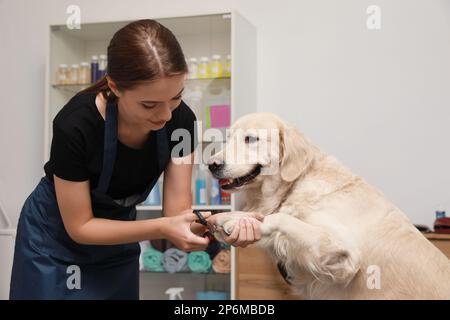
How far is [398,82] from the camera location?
290 cm

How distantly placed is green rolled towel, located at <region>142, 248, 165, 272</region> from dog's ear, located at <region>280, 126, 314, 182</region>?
1.51 m

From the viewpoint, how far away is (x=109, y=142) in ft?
4.30

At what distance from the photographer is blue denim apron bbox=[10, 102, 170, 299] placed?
140cm

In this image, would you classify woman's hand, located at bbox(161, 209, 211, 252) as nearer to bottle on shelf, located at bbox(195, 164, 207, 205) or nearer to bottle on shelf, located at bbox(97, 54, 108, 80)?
bottle on shelf, located at bbox(195, 164, 207, 205)

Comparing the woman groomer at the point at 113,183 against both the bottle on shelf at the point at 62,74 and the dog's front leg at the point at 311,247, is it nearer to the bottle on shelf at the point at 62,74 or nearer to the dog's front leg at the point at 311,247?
the dog's front leg at the point at 311,247

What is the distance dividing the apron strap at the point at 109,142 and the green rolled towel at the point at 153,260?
1749 mm

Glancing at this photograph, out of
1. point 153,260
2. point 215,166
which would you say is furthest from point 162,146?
point 153,260

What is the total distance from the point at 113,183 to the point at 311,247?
1.90 ft

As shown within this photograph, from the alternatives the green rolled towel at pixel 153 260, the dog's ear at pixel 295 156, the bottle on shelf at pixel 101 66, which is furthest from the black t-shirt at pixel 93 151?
the bottle on shelf at pixel 101 66

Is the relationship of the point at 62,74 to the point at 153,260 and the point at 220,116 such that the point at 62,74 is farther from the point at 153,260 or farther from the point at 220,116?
the point at 153,260

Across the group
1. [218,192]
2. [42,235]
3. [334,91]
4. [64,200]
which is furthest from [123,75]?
[334,91]

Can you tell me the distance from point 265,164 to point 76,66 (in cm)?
186

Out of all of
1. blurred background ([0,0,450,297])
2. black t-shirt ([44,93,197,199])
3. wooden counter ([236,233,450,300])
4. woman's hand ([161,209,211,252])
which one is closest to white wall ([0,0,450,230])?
blurred background ([0,0,450,297])

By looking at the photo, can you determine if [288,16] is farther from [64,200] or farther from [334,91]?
[64,200]
